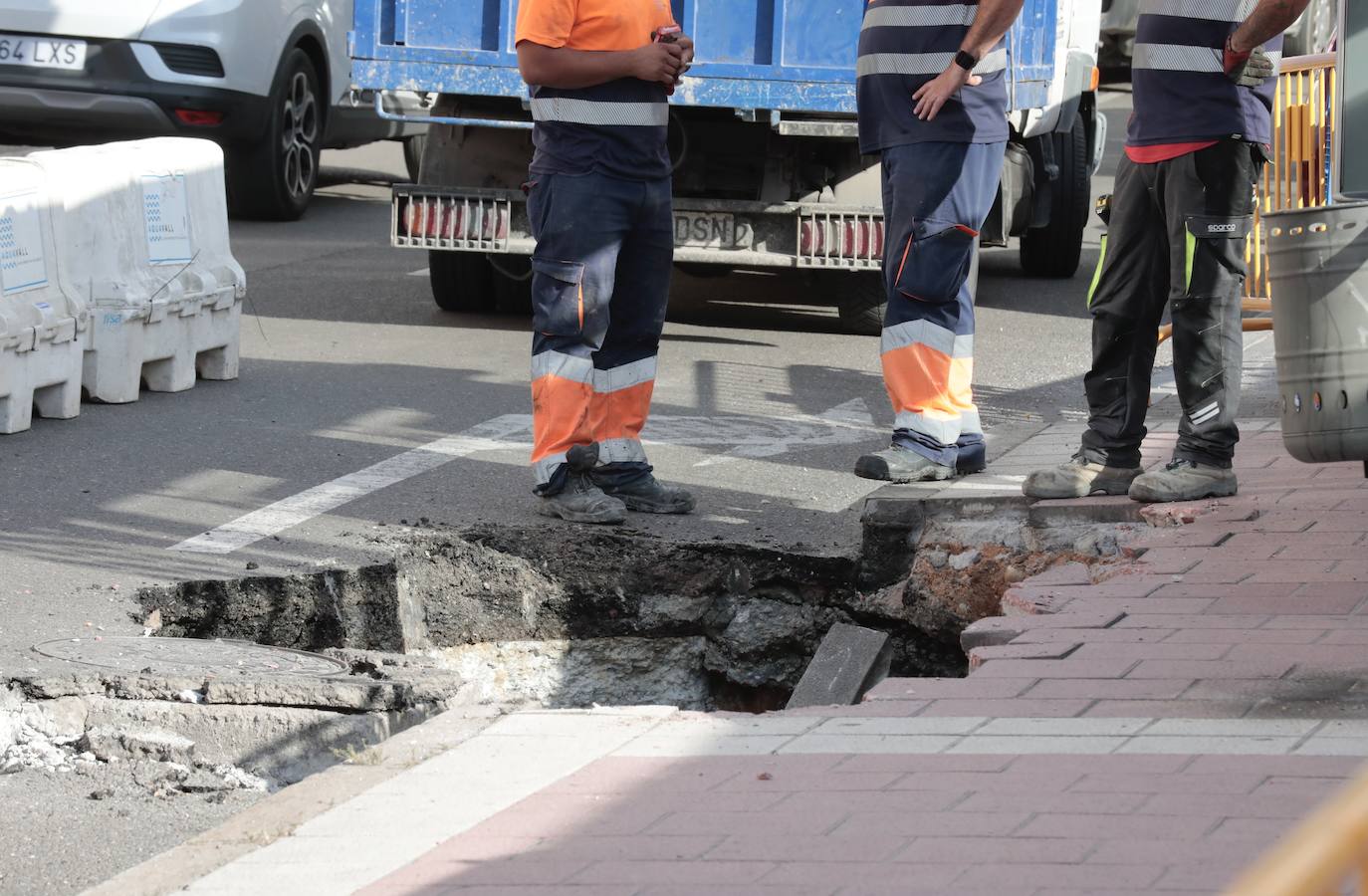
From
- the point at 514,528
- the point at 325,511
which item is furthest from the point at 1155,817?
the point at 325,511

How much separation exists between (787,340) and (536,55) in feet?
11.8

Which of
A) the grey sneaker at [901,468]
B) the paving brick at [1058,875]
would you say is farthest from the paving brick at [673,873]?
the grey sneaker at [901,468]

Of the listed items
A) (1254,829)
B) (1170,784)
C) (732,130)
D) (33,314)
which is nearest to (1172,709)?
(1170,784)

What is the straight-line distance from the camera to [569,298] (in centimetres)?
594

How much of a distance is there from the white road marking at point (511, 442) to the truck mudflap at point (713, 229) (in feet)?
3.41

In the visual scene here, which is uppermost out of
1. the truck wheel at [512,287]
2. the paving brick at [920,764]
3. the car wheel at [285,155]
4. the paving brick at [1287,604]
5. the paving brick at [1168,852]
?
the car wheel at [285,155]

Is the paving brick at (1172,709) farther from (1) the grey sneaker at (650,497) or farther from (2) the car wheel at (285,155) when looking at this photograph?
(2) the car wheel at (285,155)

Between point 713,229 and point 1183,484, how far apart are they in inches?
149

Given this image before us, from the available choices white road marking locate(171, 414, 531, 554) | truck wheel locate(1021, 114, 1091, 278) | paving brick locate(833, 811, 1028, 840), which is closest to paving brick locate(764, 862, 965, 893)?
paving brick locate(833, 811, 1028, 840)

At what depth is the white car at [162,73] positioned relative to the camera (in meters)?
11.5

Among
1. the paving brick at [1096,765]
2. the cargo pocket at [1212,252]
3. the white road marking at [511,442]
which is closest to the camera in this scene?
the paving brick at [1096,765]

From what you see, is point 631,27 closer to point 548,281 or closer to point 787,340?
point 548,281

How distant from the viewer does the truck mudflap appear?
8.62 m

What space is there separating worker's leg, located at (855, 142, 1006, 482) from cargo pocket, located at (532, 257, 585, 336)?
3.52ft
